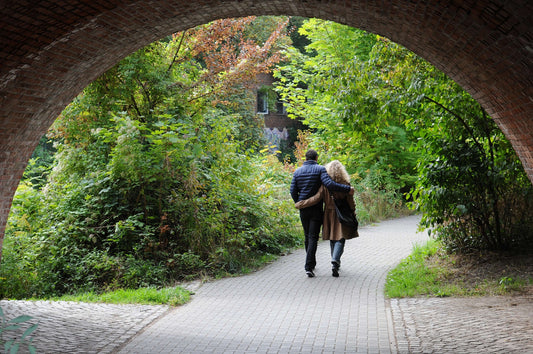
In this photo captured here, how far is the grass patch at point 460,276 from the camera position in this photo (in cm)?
819

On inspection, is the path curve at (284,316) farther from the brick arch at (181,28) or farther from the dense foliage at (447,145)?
the brick arch at (181,28)

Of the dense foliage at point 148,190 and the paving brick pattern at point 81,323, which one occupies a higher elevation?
the dense foliage at point 148,190

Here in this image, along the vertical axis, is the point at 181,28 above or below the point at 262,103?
below

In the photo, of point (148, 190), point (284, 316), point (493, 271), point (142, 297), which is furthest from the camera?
point (148, 190)

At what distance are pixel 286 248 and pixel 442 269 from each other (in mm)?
4107

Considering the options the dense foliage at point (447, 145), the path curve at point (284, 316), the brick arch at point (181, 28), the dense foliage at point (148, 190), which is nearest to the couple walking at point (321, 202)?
the path curve at point (284, 316)

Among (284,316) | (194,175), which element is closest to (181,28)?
(194,175)

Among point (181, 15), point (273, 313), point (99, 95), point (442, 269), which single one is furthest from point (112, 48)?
point (442, 269)

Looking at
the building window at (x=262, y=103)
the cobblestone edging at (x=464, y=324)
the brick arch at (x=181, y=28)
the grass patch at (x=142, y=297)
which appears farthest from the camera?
the building window at (x=262, y=103)

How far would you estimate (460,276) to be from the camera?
920 centimetres

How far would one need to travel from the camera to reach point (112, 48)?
6.78 meters

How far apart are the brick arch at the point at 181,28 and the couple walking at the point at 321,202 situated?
3.30 m

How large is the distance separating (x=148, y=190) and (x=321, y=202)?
3488mm

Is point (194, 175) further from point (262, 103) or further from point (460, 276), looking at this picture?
point (262, 103)
